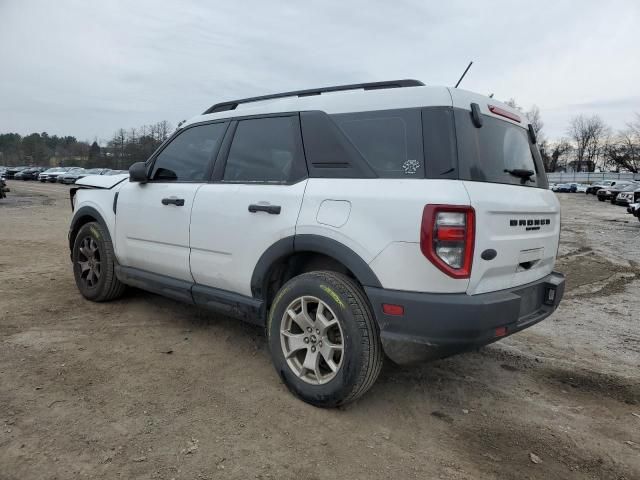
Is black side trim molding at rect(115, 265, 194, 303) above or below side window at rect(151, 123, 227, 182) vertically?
below

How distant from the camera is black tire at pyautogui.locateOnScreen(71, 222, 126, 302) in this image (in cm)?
460

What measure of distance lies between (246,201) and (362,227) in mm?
1001

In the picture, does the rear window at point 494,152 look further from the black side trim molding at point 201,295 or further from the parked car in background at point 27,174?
the parked car in background at point 27,174

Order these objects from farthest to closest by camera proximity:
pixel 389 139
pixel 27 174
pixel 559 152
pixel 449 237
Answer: pixel 559 152 < pixel 27 174 < pixel 389 139 < pixel 449 237

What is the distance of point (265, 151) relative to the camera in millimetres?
3395

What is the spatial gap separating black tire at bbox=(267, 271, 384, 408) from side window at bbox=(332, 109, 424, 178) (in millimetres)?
723

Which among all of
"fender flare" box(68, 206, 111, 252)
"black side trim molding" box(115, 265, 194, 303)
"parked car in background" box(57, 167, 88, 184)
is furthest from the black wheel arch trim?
A: "parked car in background" box(57, 167, 88, 184)

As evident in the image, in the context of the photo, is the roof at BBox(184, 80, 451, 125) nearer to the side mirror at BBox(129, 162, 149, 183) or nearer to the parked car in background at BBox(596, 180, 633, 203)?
the side mirror at BBox(129, 162, 149, 183)

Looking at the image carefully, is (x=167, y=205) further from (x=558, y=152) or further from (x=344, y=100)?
(x=558, y=152)

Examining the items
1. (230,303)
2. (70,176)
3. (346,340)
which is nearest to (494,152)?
(346,340)

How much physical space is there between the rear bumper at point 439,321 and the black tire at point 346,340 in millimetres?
95

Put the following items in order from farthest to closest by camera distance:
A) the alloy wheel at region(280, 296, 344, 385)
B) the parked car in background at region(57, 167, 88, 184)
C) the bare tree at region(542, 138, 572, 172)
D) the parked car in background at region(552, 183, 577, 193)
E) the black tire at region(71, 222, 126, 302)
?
1. the bare tree at region(542, 138, 572, 172)
2. the parked car in background at region(552, 183, 577, 193)
3. the parked car in background at region(57, 167, 88, 184)
4. the black tire at region(71, 222, 126, 302)
5. the alloy wheel at region(280, 296, 344, 385)

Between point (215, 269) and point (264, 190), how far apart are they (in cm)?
75

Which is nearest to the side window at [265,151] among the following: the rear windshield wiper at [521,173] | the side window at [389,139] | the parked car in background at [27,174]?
the side window at [389,139]
